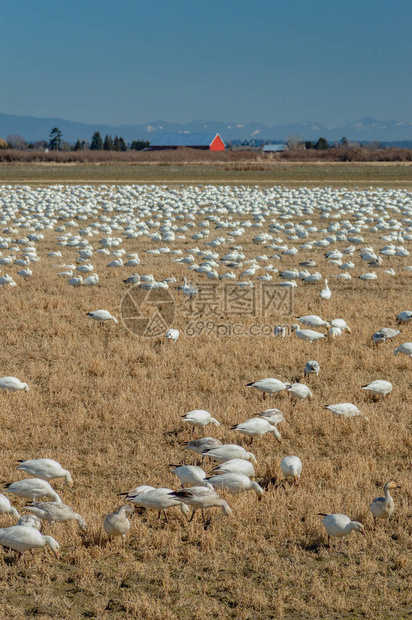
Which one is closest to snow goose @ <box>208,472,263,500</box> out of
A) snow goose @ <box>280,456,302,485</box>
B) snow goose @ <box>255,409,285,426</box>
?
snow goose @ <box>280,456,302,485</box>

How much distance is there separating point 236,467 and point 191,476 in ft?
1.61

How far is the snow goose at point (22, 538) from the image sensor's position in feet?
14.9

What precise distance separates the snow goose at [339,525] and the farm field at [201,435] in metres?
0.14

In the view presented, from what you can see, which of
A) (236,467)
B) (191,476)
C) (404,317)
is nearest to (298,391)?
(236,467)

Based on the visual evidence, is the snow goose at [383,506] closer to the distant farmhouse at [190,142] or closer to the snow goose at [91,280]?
the snow goose at [91,280]

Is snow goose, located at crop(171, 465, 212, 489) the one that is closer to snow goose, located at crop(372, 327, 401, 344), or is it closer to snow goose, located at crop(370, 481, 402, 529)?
snow goose, located at crop(370, 481, 402, 529)

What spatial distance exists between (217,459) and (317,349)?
4.18 m

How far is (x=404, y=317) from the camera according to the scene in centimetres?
1095

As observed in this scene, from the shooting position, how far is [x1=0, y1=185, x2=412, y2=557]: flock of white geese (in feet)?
16.8

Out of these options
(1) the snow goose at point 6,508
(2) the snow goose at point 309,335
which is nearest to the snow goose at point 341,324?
(2) the snow goose at point 309,335

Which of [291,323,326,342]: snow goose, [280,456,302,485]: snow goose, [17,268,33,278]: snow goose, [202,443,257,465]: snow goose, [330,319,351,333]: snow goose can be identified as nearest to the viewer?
[280,456,302,485]: snow goose

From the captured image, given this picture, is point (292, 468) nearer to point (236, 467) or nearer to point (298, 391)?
point (236, 467)

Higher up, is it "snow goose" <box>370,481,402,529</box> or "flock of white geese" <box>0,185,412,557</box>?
"flock of white geese" <box>0,185,412,557</box>

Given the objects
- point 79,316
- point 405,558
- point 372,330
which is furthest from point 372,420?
point 79,316
